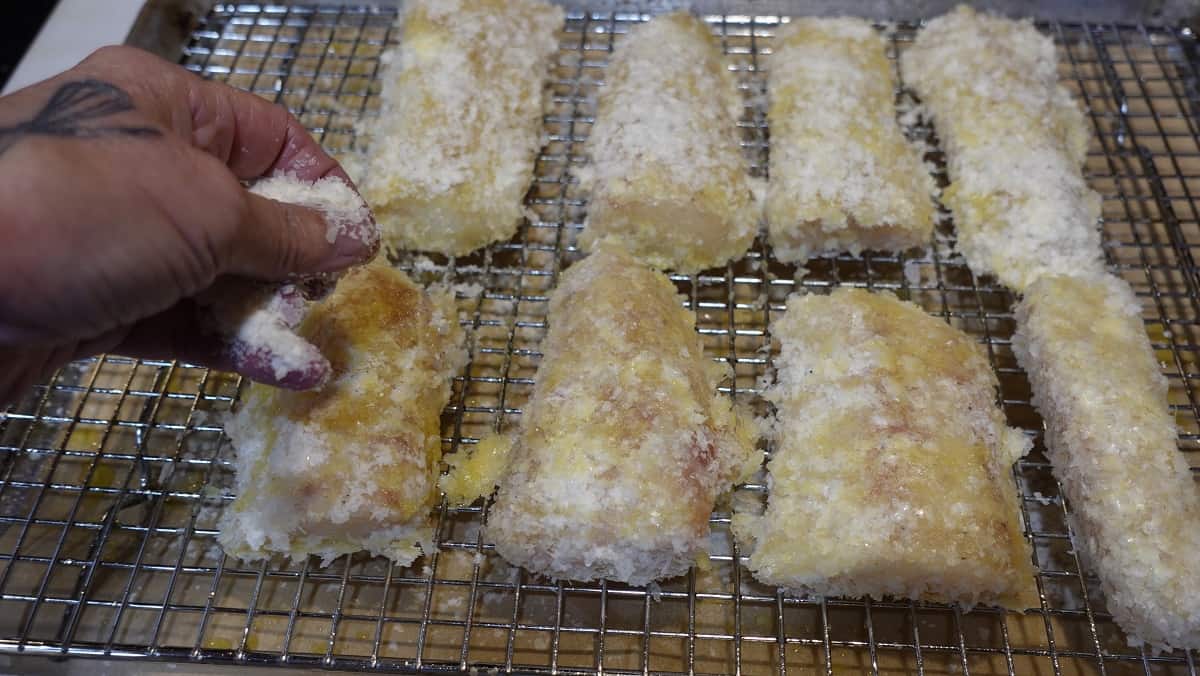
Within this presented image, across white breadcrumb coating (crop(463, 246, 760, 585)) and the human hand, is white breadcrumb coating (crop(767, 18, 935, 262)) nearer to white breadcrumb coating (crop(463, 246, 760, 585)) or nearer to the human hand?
white breadcrumb coating (crop(463, 246, 760, 585))

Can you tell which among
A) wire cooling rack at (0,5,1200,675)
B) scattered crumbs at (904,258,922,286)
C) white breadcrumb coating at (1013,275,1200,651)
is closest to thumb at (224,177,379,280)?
wire cooling rack at (0,5,1200,675)

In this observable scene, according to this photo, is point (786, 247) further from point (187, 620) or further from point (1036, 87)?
point (187, 620)

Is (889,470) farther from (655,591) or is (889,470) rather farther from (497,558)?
(497,558)

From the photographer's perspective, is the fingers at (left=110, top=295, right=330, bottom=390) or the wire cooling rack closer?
the fingers at (left=110, top=295, right=330, bottom=390)

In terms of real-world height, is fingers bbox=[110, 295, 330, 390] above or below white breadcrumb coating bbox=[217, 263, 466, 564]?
above

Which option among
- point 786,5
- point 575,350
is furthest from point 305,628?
point 786,5

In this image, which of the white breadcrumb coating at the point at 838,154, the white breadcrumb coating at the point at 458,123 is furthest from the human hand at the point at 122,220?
the white breadcrumb coating at the point at 838,154
